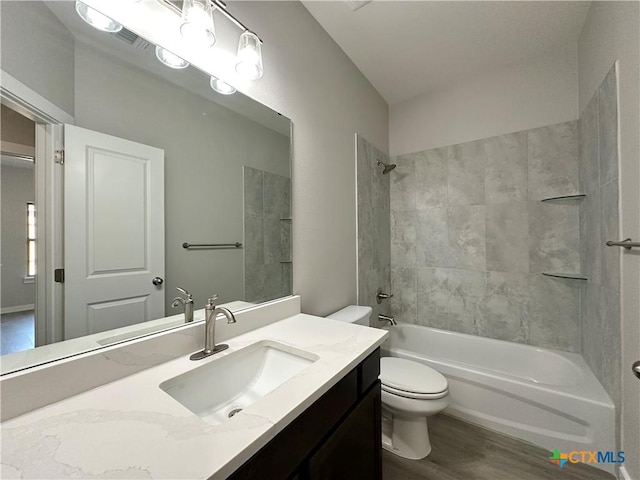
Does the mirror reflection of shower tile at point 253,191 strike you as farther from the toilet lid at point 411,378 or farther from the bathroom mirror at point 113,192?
the toilet lid at point 411,378

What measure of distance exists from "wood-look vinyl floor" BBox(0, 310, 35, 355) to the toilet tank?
1.28m

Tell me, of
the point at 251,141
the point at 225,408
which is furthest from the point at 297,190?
the point at 225,408

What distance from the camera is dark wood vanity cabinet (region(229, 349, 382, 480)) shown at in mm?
537

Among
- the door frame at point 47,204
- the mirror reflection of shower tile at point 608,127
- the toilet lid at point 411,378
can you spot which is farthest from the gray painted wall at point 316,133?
the mirror reflection of shower tile at point 608,127

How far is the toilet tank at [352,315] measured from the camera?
5.25 feet

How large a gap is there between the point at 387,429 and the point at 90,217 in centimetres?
182

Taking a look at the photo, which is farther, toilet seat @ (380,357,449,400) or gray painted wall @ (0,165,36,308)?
toilet seat @ (380,357,449,400)

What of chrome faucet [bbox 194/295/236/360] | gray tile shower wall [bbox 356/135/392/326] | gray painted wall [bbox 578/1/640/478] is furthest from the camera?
gray tile shower wall [bbox 356/135/392/326]

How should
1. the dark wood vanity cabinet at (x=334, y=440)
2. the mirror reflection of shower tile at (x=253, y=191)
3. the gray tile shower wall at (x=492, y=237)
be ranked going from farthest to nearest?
the gray tile shower wall at (x=492, y=237), the mirror reflection of shower tile at (x=253, y=191), the dark wood vanity cabinet at (x=334, y=440)

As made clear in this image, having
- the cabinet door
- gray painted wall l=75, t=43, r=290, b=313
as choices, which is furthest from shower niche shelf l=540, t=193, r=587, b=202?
gray painted wall l=75, t=43, r=290, b=313

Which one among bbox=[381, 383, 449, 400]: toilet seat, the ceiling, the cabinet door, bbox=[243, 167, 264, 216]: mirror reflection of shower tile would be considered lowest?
bbox=[381, 383, 449, 400]: toilet seat

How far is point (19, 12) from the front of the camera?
606 mm

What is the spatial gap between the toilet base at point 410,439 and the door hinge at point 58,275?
169 cm

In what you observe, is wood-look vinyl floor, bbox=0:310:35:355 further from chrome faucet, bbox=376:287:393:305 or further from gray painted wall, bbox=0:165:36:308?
chrome faucet, bbox=376:287:393:305
